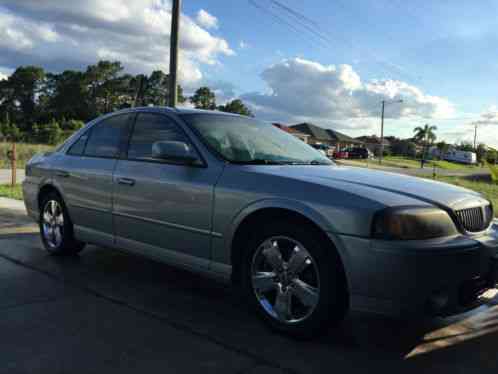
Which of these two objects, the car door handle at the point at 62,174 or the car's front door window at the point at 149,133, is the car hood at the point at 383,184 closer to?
the car's front door window at the point at 149,133

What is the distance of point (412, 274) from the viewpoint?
268 centimetres

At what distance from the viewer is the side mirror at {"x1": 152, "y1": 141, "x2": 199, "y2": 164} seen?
3619 millimetres

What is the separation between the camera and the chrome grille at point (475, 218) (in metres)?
3.06

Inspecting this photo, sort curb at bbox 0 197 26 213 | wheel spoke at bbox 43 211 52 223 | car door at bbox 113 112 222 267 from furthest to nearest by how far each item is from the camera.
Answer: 1. curb at bbox 0 197 26 213
2. wheel spoke at bbox 43 211 52 223
3. car door at bbox 113 112 222 267

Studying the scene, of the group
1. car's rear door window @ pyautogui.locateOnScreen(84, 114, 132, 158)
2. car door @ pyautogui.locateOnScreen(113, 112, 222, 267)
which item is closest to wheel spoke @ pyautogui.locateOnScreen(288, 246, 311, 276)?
car door @ pyautogui.locateOnScreen(113, 112, 222, 267)

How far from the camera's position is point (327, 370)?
9.02ft

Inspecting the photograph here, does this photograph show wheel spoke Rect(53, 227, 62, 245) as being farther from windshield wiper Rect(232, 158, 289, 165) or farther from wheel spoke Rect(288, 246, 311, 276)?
wheel spoke Rect(288, 246, 311, 276)

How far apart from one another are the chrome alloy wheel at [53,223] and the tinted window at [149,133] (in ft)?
4.34

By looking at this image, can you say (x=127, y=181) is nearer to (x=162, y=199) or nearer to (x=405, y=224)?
(x=162, y=199)

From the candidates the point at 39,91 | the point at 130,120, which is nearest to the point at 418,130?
the point at 39,91

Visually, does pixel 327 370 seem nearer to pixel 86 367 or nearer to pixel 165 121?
pixel 86 367

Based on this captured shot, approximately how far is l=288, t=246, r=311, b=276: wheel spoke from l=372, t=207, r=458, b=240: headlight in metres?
0.49

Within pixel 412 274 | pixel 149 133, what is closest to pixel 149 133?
pixel 149 133

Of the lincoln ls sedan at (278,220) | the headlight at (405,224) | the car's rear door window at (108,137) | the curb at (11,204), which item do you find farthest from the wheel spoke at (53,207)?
the headlight at (405,224)
